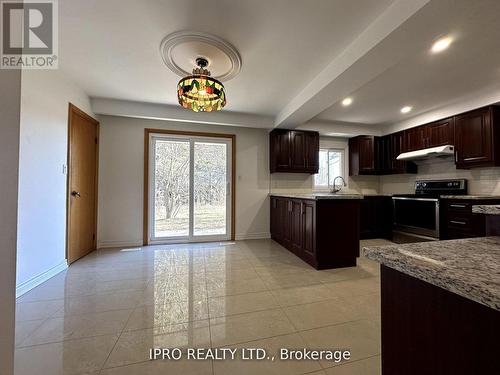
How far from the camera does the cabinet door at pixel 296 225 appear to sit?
124 inches

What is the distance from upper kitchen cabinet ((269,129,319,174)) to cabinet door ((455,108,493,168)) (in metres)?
2.21

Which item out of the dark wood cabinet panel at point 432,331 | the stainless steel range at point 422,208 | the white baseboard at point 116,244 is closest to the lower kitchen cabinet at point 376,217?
the stainless steel range at point 422,208

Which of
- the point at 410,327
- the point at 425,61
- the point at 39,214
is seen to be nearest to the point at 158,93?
the point at 39,214

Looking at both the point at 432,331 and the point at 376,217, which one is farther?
the point at 376,217

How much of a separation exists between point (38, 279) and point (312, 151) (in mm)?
Result: 4613

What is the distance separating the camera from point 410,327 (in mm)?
619

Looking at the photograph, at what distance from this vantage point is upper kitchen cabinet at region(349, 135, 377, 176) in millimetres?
4590

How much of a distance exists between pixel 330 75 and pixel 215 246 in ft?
10.4

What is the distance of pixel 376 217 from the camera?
422 cm

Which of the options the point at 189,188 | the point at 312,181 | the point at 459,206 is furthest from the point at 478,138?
the point at 189,188

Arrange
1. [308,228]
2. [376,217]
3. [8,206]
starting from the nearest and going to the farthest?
[8,206] < [308,228] < [376,217]

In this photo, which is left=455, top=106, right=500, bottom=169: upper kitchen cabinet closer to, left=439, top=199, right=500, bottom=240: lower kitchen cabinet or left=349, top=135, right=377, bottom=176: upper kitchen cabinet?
left=439, top=199, right=500, bottom=240: lower kitchen cabinet

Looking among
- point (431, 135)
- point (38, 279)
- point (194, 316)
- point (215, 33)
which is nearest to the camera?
point (194, 316)

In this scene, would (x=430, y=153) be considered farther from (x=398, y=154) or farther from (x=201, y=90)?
(x=201, y=90)
